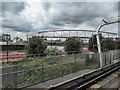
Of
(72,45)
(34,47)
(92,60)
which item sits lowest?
(92,60)

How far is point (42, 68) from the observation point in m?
4.64

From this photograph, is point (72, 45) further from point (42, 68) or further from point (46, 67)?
point (42, 68)

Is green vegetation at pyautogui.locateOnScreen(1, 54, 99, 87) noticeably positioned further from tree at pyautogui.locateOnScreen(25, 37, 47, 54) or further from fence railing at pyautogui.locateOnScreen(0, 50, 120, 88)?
tree at pyautogui.locateOnScreen(25, 37, 47, 54)

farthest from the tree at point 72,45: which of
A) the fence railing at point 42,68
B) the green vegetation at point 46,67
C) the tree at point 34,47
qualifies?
the green vegetation at point 46,67

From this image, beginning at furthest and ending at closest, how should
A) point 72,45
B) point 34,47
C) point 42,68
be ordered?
point 72,45, point 34,47, point 42,68

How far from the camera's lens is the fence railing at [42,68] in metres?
4.20

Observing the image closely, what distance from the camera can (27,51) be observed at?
11.3 meters

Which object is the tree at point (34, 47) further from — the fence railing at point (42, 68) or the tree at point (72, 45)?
the tree at point (72, 45)

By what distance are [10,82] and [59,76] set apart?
3017mm

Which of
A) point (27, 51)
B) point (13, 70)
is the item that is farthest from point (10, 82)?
point (27, 51)

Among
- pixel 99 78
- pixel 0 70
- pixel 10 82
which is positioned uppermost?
pixel 0 70

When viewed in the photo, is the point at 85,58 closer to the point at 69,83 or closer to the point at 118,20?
the point at 69,83

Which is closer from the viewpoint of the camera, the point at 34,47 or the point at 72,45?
the point at 34,47

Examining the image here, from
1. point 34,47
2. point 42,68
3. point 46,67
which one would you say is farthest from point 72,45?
point 42,68
